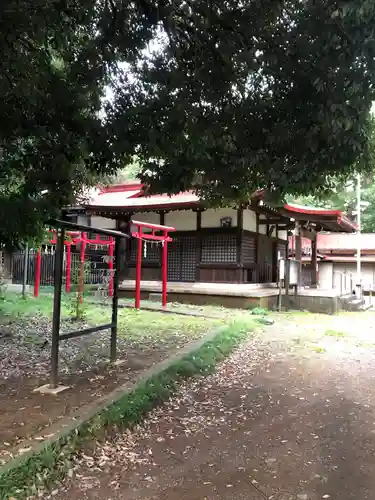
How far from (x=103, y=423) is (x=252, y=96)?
3732 mm

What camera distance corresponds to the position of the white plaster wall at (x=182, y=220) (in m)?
14.6

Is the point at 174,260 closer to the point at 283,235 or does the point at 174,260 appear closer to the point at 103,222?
the point at 103,222

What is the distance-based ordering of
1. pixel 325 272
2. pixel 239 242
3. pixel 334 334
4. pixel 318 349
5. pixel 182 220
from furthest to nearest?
pixel 325 272, pixel 182 220, pixel 239 242, pixel 334 334, pixel 318 349

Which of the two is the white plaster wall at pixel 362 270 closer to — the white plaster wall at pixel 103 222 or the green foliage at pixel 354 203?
the green foliage at pixel 354 203

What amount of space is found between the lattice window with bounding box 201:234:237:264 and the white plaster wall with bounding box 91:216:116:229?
4.04 meters

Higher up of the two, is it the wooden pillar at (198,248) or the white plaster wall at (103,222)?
the white plaster wall at (103,222)

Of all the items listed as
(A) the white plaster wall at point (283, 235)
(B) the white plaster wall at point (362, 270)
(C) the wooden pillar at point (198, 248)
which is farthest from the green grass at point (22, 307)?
(B) the white plaster wall at point (362, 270)

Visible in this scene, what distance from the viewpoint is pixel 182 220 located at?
14.8 m

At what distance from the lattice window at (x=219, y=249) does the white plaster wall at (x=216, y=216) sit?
44 cm

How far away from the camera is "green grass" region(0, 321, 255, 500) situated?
2.78m

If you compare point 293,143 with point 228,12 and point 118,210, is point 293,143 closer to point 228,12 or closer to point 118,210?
point 228,12

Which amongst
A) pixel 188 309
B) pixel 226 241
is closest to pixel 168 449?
pixel 188 309

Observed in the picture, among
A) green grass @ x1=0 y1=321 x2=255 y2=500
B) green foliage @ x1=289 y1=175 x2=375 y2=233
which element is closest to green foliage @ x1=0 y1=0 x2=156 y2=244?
green grass @ x1=0 y1=321 x2=255 y2=500

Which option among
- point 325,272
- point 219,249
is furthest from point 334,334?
point 325,272
